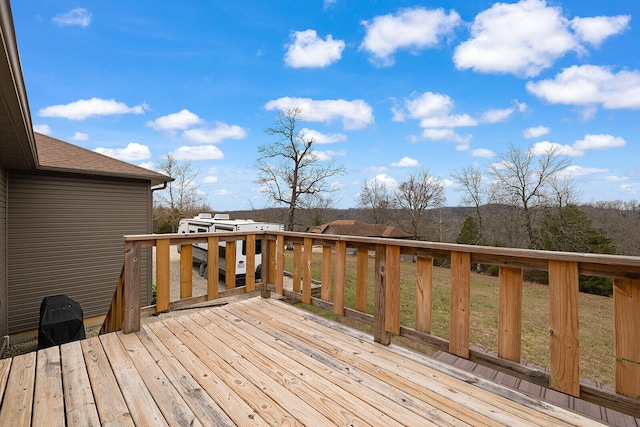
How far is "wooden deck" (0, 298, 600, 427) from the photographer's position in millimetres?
1582

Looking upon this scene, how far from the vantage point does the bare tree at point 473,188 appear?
18922 mm

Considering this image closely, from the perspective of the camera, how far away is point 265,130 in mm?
16812

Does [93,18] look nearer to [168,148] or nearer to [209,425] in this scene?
[209,425]

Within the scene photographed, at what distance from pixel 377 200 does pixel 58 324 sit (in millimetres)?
22507

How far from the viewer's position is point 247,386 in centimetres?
187

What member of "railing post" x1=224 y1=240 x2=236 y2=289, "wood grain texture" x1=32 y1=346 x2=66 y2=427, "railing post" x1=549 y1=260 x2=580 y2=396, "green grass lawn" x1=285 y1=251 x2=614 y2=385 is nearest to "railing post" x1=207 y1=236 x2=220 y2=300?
"railing post" x1=224 y1=240 x2=236 y2=289

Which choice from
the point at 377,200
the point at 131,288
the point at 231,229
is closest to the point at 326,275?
the point at 131,288

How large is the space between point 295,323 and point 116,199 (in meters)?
5.78

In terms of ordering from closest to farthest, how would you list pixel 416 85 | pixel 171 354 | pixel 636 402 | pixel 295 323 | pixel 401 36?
pixel 636 402 → pixel 171 354 → pixel 295 323 → pixel 401 36 → pixel 416 85

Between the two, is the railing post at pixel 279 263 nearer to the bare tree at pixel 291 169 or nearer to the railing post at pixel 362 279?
the railing post at pixel 362 279

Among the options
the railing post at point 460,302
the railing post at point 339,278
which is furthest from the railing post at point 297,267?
the railing post at point 460,302

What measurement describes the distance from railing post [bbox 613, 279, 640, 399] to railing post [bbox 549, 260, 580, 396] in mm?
160

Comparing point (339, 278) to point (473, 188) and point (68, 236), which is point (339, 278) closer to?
point (68, 236)

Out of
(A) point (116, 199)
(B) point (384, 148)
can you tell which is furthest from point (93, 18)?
(B) point (384, 148)
